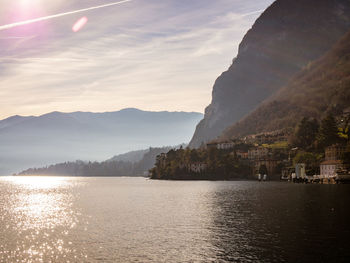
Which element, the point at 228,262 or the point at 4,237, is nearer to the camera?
the point at 228,262

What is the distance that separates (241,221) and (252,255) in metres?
30.0

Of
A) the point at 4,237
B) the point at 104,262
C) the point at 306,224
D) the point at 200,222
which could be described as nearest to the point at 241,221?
the point at 200,222

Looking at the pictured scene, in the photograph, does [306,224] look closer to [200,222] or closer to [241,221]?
[241,221]

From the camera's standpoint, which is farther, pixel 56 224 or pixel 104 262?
pixel 56 224

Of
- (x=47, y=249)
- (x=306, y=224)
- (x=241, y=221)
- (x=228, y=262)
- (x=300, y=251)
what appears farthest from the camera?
(x=241, y=221)

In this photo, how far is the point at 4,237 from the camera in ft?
235

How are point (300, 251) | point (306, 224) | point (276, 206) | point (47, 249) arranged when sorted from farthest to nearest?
point (276, 206)
point (306, 224)
point (47, 249)
point (300, 251)

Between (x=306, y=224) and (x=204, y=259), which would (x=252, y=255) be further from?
(x=306, y=224)

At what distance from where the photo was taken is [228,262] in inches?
2062

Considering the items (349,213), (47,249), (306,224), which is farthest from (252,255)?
(349,213)

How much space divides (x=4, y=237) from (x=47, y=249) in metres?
14.8

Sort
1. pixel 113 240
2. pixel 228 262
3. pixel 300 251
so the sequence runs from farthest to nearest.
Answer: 1. pixel 113 240
2. pixel 300 251
3. pixel 228 262

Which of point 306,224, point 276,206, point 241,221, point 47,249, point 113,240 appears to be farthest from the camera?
point 276,206

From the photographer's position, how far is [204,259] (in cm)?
5425
